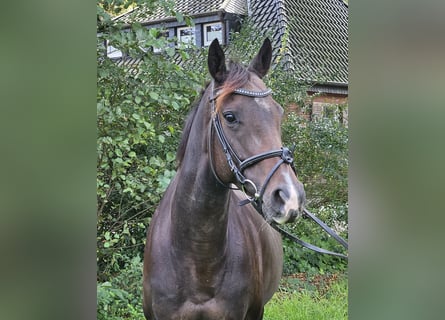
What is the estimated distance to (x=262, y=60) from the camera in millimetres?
2527

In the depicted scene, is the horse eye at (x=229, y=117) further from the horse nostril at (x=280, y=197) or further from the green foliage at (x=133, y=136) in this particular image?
the green foliage at (x=133, y=136)

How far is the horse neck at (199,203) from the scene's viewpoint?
238 centimetres

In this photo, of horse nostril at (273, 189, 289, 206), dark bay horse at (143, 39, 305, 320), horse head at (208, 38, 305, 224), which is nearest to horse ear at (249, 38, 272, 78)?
dark bay horse at (143, 39, 305, 320)

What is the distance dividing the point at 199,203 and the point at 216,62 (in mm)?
741

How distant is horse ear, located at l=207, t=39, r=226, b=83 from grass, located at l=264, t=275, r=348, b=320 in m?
3.43

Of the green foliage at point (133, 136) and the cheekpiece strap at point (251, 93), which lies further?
the green foliage at point (133, 136)

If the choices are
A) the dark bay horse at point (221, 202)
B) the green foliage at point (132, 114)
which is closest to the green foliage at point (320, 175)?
the green foliage at point (132, 114)

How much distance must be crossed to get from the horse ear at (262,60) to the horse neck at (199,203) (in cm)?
32

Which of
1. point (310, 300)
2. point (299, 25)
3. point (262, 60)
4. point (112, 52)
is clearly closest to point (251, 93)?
point (262, 60)

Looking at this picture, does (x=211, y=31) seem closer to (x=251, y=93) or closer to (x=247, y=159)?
(x=251, y=93)

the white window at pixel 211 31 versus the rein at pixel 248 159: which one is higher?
the rein at pixel 248 159

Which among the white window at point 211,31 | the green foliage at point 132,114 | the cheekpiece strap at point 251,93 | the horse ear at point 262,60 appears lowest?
the white window at point 211,31

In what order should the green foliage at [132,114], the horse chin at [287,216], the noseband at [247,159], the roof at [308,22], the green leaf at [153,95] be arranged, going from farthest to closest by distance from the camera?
the roof at [308,22] < the green leaf at [153,95] < the green foliage at [132,114] < the noseband at [247,159] < the horse chin at [287,216]
